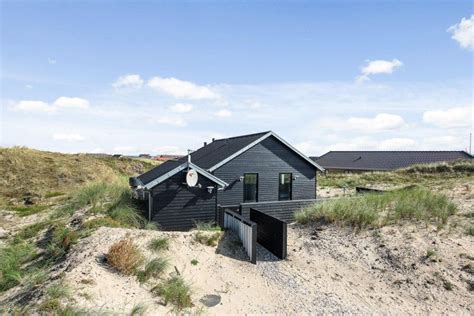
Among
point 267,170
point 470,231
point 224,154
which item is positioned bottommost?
point 470,231

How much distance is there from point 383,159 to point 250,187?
135ft

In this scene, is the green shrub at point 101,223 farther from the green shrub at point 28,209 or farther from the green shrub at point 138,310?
the green shrub at point 28,209

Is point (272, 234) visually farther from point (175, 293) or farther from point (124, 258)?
point (124, 258)

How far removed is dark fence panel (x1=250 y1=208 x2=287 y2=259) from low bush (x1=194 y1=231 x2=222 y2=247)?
1.86 meters

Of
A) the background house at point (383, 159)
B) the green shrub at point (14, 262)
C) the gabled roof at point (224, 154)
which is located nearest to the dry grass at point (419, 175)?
the background house at point (383, 159)

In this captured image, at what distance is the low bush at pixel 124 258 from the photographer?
8.22 m

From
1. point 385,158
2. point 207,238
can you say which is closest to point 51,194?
point 207,238

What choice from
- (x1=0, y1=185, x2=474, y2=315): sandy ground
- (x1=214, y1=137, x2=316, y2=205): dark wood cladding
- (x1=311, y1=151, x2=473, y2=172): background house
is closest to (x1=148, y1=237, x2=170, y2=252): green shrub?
(x1=0, y1=185, x2=474, y2=315): sandy ground

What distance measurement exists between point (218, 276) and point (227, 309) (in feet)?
5.52

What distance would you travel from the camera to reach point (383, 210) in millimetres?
13648

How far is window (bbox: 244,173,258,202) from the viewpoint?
57.8 ft

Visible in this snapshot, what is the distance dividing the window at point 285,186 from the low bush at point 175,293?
36.8ft

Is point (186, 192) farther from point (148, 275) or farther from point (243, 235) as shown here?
point (148, 275)

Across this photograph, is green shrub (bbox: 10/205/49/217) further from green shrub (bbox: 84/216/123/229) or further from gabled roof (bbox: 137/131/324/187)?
green shrub (bbox: 84/216/123/229)
